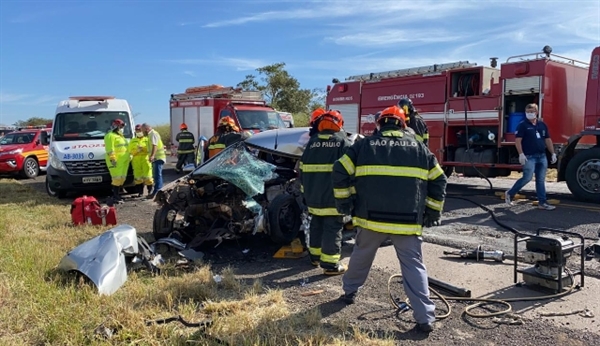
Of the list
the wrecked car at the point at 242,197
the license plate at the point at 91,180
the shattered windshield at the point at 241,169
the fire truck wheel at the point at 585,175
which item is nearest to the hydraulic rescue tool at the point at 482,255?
the wrecked car at the point at 242,197

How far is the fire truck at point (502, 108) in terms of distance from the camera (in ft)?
29.5

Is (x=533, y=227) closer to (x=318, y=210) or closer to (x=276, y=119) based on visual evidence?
(x=318, y=210)

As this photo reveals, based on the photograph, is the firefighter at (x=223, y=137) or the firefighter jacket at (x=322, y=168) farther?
the firefighter at (x=223, y=137)

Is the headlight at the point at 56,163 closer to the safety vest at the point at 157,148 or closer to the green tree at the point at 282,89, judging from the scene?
the safety vest at the point at 157,148

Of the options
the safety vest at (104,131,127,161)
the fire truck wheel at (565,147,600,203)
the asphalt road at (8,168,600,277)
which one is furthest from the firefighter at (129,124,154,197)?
the fire truck wheel at (565,147,600,203)

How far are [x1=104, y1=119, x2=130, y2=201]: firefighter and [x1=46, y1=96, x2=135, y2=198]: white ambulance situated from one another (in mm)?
415

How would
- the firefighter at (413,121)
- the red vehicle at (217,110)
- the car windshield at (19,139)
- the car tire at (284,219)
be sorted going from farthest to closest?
the car windshield at (19,139) < the red vehicle at (217,110) < the firefighter at (413,121) < the car tire at (284,219)

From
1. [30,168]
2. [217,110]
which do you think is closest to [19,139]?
[30,168]

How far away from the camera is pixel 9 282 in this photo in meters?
4.51

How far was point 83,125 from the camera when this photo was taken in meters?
11.1

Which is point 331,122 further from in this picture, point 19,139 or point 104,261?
point 19,139

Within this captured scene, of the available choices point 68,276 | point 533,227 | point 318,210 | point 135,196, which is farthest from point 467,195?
point 68,276

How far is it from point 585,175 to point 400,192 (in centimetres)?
688

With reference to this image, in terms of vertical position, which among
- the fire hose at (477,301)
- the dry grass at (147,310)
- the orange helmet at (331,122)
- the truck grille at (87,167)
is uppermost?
the orange helmet at (331,122)
